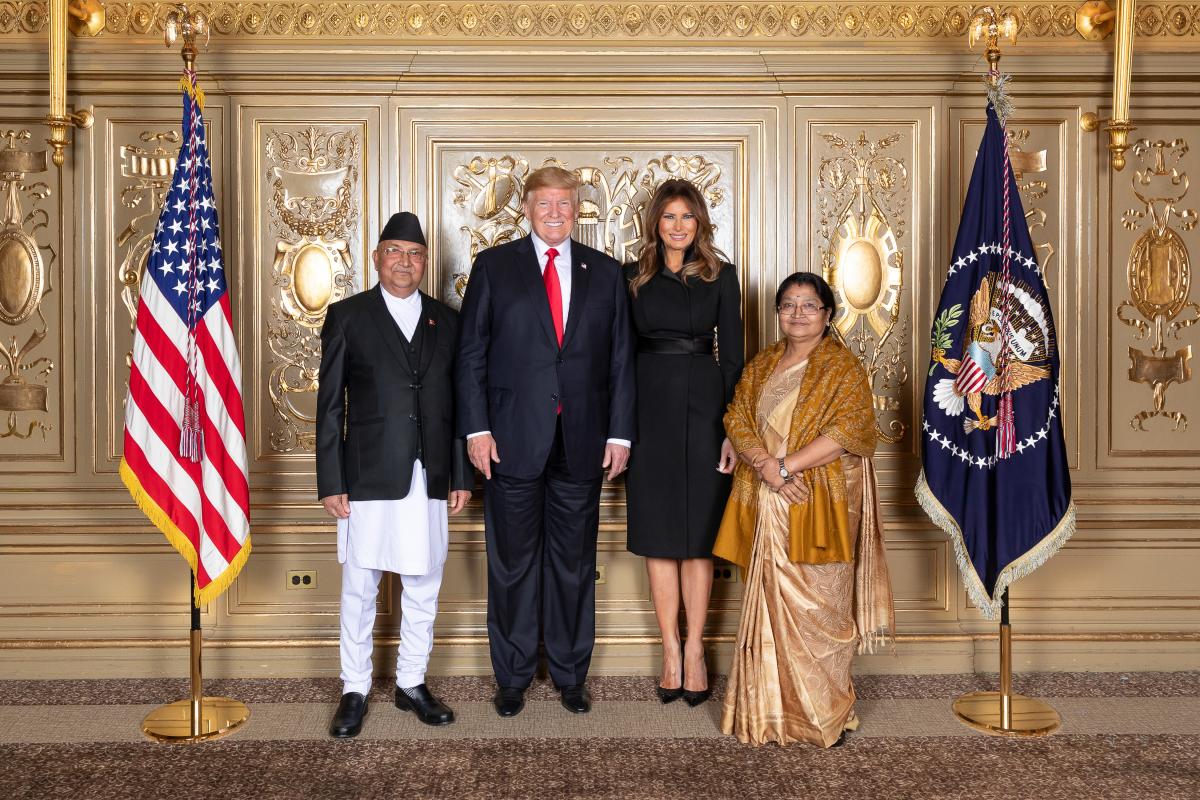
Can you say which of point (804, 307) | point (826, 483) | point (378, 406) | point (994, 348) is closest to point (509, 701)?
point (378, 406)

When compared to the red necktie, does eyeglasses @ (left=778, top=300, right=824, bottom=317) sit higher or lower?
lower

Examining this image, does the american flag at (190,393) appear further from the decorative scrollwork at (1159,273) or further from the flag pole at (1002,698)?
the decorative scrollwork at (1159,273)

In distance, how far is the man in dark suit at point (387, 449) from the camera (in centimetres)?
340

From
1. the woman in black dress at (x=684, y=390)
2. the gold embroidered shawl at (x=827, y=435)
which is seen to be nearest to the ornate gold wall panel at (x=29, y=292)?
the woman in black dress at (x=684, y=390)

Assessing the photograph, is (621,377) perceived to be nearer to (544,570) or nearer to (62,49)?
(544,570)

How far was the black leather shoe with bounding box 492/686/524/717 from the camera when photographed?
3586 millimetres

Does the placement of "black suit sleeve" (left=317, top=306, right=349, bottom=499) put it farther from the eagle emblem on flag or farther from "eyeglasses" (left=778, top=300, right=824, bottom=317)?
the eagle emblem on flag

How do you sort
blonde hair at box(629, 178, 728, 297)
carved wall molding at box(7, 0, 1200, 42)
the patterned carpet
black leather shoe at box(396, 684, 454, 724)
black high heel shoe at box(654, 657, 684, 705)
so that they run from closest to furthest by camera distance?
the patterned carpet, black leather shoe at box(396, 684, 454, 724), blonde hair at box(629, 178, 728, 297), black high heel shoe at box(654, 657, 684, 705), carved wall molding at box(7, 0, 1200, 42)

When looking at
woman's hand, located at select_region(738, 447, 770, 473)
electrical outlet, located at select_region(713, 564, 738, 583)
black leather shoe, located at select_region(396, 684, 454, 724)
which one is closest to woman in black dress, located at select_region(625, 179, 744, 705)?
woman's hand, located at select_region(738, 447, 770, 473)

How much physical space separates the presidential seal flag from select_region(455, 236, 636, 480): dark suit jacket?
1203mm

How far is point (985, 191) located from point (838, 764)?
2160 millimetres

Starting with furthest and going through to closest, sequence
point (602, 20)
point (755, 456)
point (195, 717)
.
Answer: point (602, 20) → point (195, 717) → point (755, 456)

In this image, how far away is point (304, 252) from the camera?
4.14 m

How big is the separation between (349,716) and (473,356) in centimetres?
136
